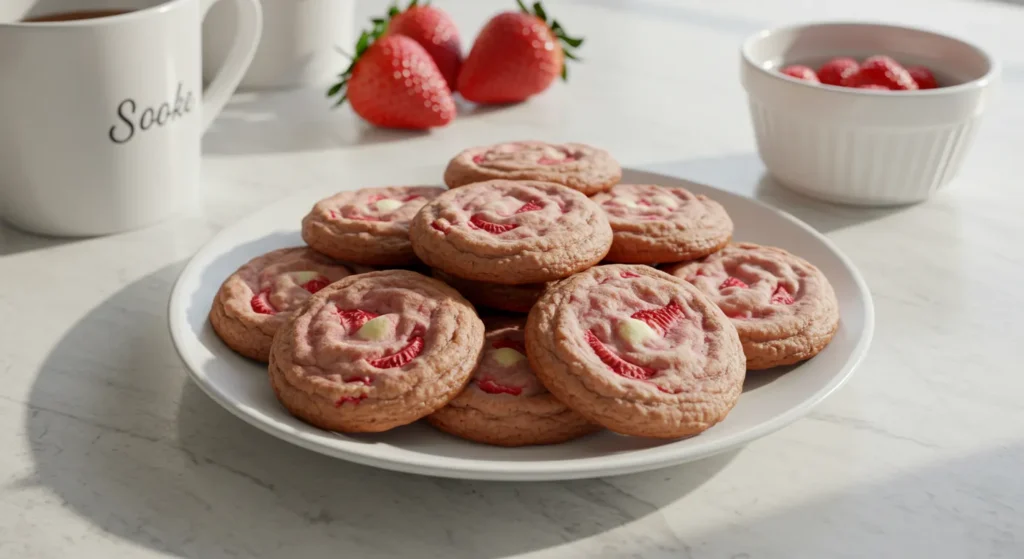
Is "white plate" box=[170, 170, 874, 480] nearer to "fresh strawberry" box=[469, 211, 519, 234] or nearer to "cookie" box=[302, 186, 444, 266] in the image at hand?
"cookie" box=[302, 186, 444, 266]

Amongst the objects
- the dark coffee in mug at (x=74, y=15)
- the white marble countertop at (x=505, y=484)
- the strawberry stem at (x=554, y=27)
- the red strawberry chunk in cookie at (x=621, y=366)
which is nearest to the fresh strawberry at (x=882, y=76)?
the white marble countertop at (x=505, y=484)

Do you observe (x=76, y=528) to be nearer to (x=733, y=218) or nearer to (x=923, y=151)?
(x=733, y=218)

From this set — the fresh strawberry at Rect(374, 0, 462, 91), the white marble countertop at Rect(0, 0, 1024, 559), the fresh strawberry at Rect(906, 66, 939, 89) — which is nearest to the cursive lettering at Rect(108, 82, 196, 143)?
the white marble countertop at Rect(0, 0, 1024, 559)

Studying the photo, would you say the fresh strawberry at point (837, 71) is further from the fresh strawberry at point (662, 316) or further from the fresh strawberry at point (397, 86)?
the fresh strawberry at point (662, 316)

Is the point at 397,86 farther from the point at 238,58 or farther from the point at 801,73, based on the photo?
the point at 801,73

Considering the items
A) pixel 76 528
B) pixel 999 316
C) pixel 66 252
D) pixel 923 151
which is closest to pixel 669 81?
pixel 923 151

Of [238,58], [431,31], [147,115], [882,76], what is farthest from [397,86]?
[882,76]
